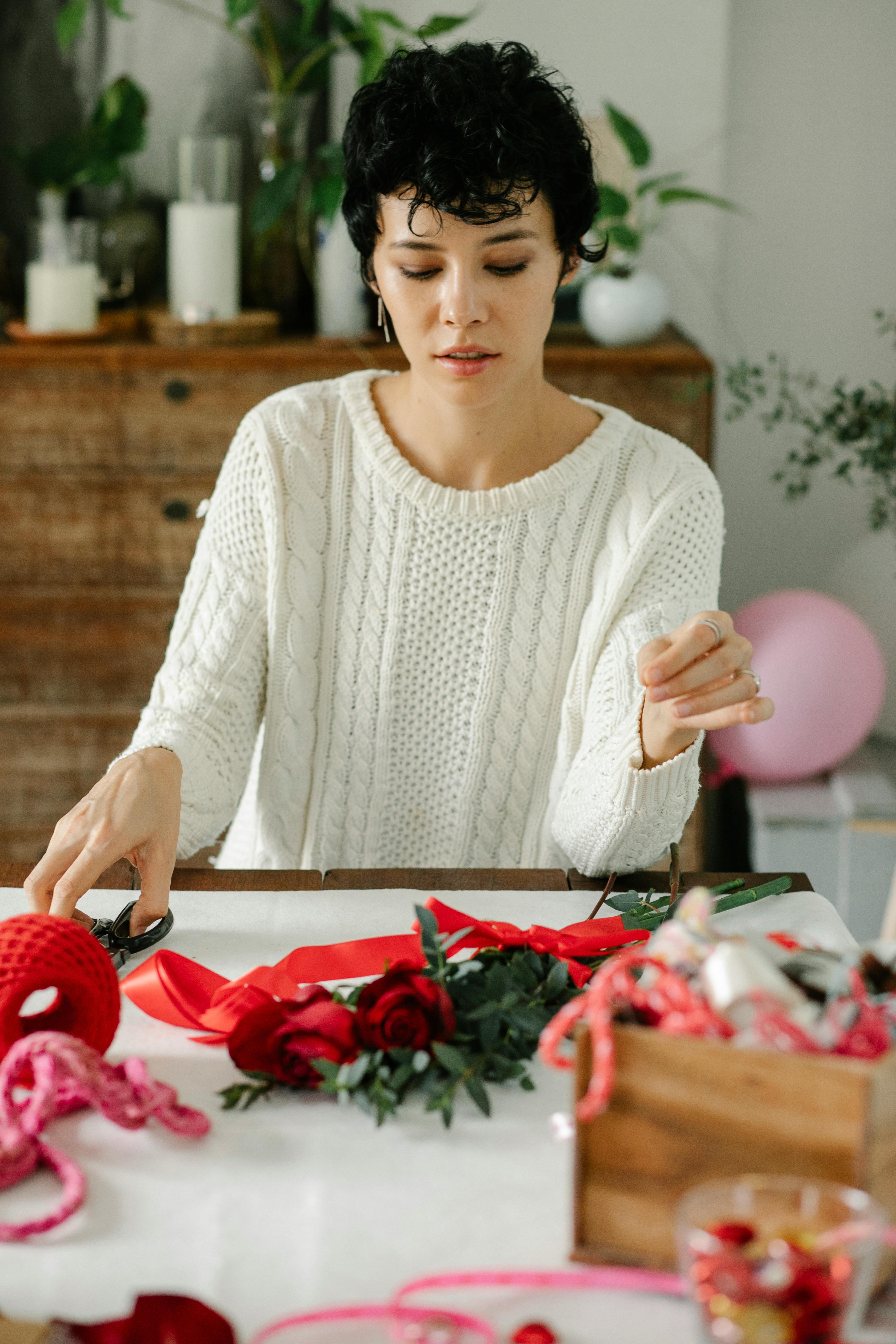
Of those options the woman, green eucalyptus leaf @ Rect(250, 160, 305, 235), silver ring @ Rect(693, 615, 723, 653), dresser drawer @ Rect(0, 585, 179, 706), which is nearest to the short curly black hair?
the woman

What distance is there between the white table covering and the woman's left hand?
0.34 meters

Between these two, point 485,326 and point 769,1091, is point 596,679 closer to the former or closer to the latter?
point 485,326

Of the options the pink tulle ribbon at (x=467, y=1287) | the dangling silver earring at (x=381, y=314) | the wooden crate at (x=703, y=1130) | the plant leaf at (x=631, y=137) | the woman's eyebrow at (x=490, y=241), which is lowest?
the pink tulle ribbon at (x=467, y=1287)

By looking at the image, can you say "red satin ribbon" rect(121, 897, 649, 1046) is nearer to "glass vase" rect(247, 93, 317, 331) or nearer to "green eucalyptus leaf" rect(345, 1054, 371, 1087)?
"green eucalyptus leaf" rect(345, 1054, 371, 1087)

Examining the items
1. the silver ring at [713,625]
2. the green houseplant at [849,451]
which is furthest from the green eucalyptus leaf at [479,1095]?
the green houseplant at [849,451]

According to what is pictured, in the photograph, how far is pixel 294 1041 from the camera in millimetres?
734

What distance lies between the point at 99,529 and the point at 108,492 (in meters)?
0.07

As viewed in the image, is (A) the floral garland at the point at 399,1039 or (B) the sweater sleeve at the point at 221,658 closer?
(A) the floral garland at the point at 399,1039

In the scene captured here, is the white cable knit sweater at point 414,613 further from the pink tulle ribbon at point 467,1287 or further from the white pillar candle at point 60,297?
the white pillar candle at point 60,297

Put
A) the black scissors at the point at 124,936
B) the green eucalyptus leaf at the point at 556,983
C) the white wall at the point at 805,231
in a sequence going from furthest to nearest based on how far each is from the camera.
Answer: the white wall at the point at 805,231, the black scissors at the point at 124,936, the green eucalyptus leaf at the point at 556,983

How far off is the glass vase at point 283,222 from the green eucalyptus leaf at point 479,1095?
1.92 m

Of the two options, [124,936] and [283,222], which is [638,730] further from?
[283,222]

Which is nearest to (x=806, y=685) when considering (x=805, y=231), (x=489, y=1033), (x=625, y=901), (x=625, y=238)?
(x=625, y=238)

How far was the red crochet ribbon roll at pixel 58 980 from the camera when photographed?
2.44 feet
